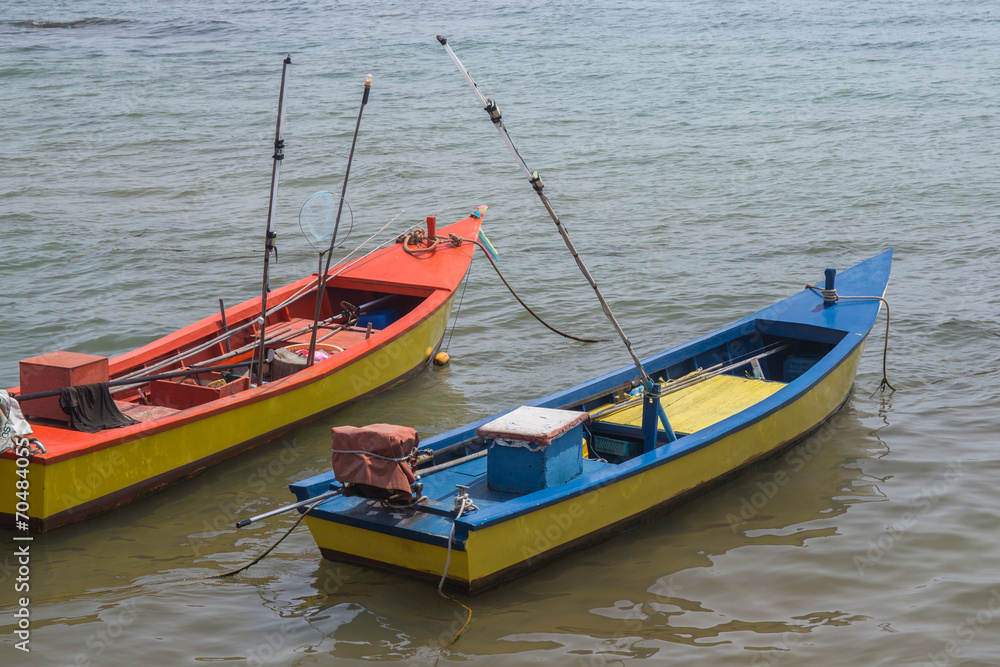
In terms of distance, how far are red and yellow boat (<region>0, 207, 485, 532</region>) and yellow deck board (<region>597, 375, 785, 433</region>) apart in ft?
A: 8.47

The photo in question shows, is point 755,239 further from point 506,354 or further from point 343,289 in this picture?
point 343,289

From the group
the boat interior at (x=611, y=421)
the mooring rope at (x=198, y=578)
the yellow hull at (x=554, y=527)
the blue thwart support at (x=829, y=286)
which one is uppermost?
the blue thwart support at (x=829, y=286)

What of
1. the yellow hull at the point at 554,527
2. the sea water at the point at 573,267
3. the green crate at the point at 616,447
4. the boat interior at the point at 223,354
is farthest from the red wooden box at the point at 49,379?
the green crate at the point at 616,447

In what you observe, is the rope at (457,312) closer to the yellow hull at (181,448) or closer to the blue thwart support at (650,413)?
the yellow hull at (181,448)

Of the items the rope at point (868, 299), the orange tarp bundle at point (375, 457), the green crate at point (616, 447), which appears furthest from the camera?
the rope at point (868, 299)

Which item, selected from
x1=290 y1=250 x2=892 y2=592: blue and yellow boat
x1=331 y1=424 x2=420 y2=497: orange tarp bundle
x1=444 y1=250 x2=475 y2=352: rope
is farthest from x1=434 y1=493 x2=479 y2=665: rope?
x1=444 y1=250 x2=475 y2=352: rope

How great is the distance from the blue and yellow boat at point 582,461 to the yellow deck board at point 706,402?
15 millimetres

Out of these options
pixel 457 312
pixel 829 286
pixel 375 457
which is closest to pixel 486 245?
pixel 457 312

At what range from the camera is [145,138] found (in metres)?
19.6

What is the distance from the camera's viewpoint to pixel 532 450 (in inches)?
219

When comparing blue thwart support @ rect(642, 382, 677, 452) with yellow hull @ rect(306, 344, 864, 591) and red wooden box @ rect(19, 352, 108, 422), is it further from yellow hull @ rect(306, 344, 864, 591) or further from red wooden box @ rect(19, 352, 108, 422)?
red wooden box @ rect(19, 352, 108, 422)

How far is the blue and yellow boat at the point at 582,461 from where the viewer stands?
210 inches

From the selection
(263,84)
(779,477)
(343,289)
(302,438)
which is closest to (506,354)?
(343,289)

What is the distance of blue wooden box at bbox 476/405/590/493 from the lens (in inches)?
218
